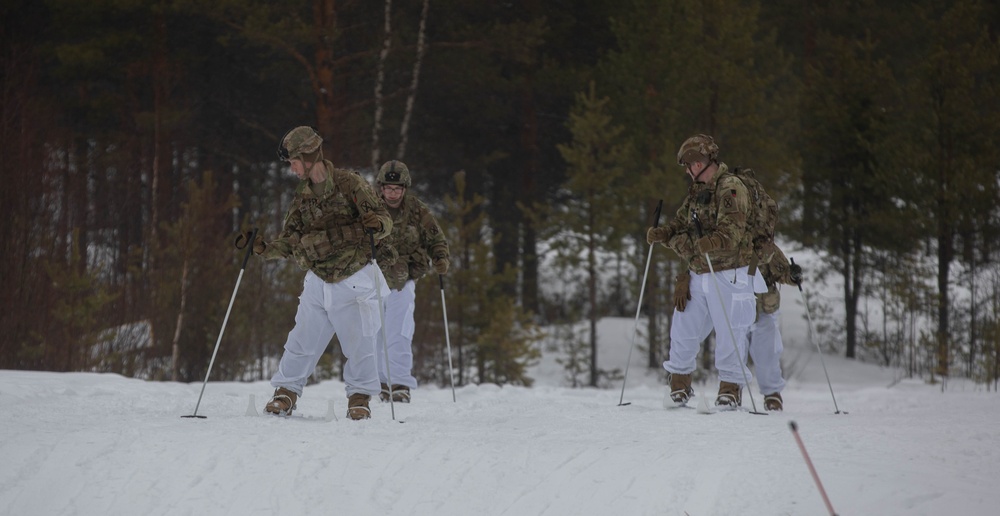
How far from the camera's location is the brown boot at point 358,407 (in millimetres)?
7691

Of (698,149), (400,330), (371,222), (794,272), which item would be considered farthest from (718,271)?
(400,330)

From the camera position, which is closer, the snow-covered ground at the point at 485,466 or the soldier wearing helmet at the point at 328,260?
the snow-covered ground at the point at 485,466

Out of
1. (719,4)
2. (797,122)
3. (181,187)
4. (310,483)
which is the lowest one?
(310,483)

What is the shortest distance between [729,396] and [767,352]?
0.73 metres

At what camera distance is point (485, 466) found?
5.92m

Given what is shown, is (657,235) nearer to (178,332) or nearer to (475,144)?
(178,332)

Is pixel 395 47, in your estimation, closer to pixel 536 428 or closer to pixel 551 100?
pixel 551 100

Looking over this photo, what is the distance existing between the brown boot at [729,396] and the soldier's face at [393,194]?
3.57 meters

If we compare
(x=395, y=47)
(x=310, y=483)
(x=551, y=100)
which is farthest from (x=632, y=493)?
(x=551, y=100)

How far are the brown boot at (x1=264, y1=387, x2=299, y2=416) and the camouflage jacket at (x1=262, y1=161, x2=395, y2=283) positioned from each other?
901mm

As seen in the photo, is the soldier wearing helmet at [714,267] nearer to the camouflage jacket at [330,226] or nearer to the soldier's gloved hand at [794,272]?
the soldier's gloved hand at [794,272]

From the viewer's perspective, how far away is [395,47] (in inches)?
818

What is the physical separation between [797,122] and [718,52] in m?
3.09

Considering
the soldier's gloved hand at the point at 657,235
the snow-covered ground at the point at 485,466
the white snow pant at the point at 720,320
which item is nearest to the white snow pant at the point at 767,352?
the white snow pant at the point at 720,320
